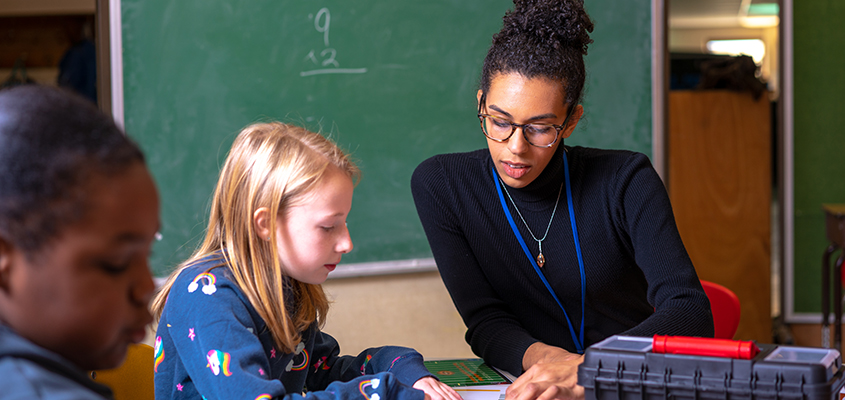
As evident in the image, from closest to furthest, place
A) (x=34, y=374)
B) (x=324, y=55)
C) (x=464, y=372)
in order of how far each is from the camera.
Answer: (x=34, y=374)
(x=464, y=372)
(x=324, y=55)

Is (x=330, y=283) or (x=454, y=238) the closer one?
(x=454, y=238)

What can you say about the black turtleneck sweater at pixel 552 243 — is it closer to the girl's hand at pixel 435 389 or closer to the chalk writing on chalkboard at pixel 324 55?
the girl's hand at pixel 435 389

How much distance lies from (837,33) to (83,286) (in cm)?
389

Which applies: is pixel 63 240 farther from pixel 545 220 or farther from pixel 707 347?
pixel 545 220

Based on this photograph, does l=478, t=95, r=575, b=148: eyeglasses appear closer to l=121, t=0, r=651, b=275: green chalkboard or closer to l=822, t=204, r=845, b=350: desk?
l=121, t=0, r=651, b=275: green chalkboard

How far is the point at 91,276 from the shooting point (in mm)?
485

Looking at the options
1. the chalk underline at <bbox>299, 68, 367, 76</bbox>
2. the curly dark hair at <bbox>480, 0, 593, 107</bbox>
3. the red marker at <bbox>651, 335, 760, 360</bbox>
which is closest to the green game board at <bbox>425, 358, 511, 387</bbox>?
the red marker at <bbox>651, 335, 760, 360</bbox>

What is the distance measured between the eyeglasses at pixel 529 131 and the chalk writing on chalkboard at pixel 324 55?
1.33 metres

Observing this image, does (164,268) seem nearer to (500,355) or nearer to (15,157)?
(500,355)

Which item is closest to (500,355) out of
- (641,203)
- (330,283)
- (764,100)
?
(641,203)

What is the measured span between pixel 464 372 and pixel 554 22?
2.30ft

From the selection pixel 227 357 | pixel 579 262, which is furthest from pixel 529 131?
pixel 227 357

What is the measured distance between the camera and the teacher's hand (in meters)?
0.99

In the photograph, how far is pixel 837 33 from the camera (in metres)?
3.43
